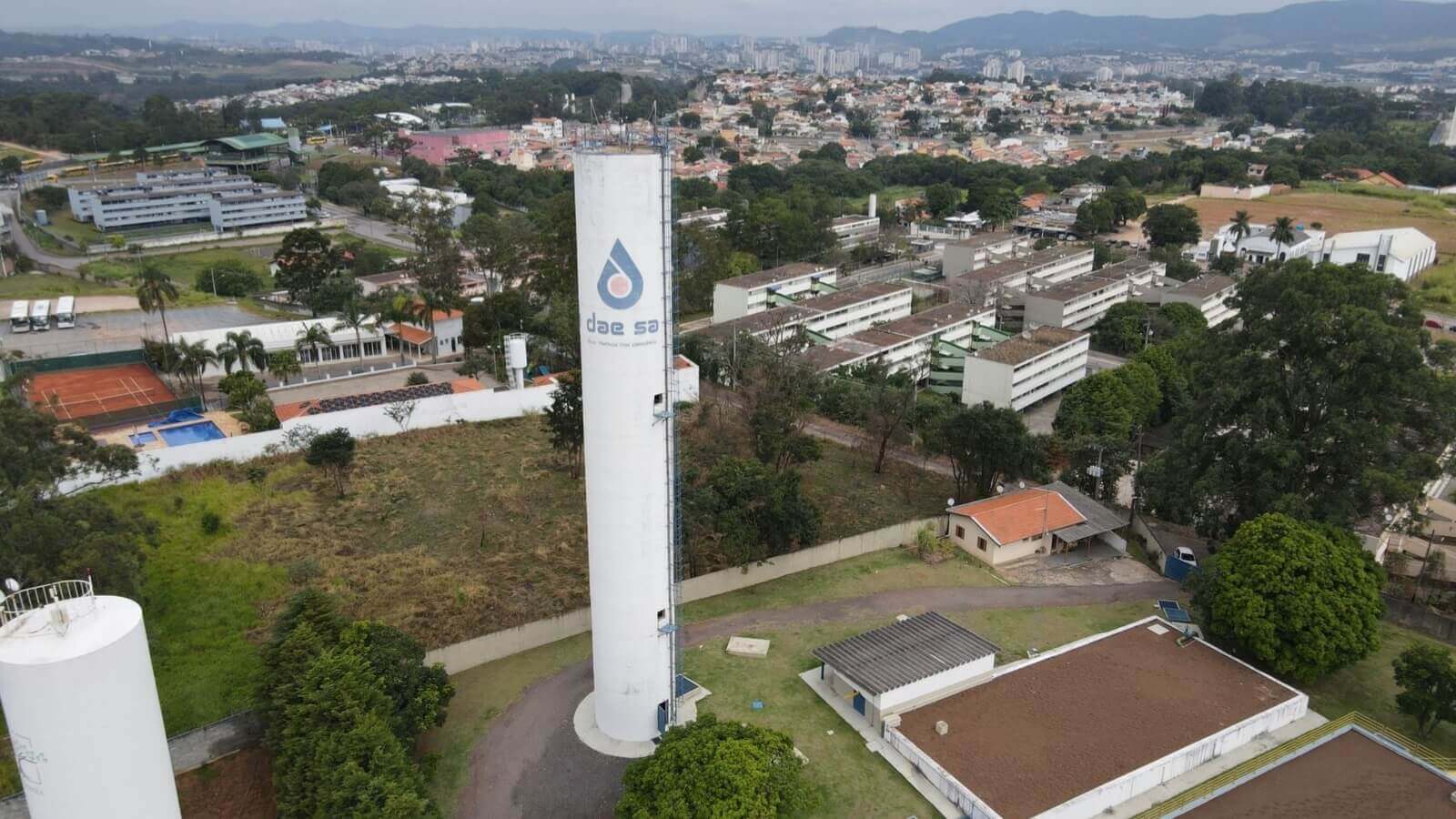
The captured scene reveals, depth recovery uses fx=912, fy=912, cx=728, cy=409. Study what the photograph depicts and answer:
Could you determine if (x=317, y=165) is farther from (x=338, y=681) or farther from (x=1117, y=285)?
(x=338, y=681)

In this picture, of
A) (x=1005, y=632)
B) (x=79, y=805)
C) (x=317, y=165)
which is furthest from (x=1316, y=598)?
(x=317, y=165)

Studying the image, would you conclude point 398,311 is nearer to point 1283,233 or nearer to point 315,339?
point 315,339

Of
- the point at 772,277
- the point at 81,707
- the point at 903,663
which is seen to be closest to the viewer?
the point at 81,707

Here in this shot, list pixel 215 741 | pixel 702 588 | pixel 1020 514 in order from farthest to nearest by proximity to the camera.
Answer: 1. pixel 1020 514
2. pixel 702 588
3. pixel 215 741

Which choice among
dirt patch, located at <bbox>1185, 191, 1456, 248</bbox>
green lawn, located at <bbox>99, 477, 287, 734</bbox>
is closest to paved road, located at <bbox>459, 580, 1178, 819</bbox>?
green lawn, located at <bbox>99, 477, 287, 734</bbox>

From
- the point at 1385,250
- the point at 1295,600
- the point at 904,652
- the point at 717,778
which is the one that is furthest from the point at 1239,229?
the point at 717,778

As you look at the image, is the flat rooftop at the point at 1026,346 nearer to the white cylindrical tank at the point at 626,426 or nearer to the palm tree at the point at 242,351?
the white cylindrical tank at the point at 626,426

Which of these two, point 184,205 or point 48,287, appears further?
point 184,205

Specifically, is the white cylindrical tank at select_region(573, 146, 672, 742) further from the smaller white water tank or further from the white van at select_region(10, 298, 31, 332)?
the white van at select_region(10, 298, 31, 332)
